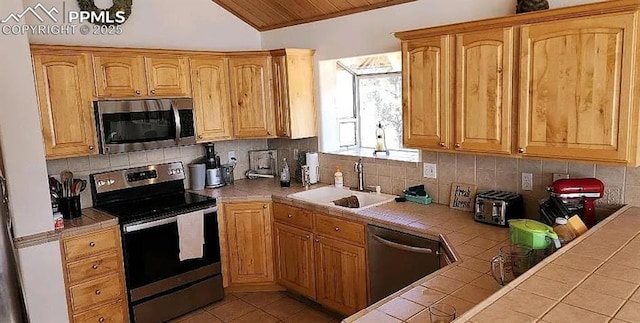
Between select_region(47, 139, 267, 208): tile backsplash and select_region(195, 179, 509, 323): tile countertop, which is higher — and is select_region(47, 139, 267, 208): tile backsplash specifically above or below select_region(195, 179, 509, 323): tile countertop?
above

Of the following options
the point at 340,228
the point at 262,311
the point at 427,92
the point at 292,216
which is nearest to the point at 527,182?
the point at 427,92

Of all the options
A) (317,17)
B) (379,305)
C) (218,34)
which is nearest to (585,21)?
(379,305)

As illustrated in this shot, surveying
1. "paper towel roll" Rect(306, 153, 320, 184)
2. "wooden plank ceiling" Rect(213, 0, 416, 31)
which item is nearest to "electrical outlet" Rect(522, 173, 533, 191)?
"wooden plank ceiling" Rect(213, 0, 416, 31)

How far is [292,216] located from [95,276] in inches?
59.1

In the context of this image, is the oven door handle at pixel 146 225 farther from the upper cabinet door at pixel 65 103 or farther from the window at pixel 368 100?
the window at pixel 368 100

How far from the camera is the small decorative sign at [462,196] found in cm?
313

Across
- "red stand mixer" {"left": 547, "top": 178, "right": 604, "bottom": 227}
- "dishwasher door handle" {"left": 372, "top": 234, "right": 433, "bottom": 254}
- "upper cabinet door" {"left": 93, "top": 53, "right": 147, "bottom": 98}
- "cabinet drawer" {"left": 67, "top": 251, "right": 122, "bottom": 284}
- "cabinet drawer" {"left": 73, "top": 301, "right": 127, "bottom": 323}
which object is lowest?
"cabinet drawer" {"left": 73, "top": 301, "right": 127, "bottom": 323}

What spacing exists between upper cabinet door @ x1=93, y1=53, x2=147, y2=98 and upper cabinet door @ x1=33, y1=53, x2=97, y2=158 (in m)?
0.08

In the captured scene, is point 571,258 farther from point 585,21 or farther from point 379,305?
point 585,21

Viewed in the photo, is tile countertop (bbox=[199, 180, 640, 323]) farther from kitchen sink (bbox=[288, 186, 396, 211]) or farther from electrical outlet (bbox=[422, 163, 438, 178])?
kitchen sink (bbox=[288, 186, 396, 211])

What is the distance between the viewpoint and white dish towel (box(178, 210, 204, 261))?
3.57 m

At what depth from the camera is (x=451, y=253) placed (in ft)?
7.80

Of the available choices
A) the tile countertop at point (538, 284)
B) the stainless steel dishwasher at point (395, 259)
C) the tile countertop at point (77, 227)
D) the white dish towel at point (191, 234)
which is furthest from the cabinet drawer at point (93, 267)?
the tile countertop at point (538, 284)

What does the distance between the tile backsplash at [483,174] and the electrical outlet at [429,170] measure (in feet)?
0.09
